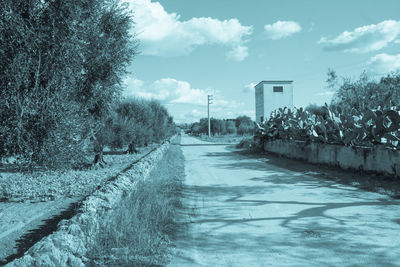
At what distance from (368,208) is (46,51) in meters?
7.30

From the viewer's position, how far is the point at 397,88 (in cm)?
3450

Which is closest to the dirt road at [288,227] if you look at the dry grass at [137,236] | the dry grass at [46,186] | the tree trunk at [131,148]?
the dry grass at [137,236]

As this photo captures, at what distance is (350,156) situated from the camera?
38.0 ft

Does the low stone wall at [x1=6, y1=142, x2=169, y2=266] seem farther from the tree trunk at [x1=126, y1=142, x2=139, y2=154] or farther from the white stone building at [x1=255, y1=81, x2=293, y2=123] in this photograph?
the white stone building at [x1=255, y1=81, x2=293, y2=123]

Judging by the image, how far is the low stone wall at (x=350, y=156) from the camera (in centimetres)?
966

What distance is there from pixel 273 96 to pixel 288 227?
43.2 meters

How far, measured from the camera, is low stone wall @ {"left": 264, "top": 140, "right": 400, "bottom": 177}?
9.66 metres

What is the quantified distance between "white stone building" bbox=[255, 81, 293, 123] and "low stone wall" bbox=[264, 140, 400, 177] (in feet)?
98.3

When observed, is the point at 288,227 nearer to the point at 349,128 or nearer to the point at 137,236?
the point at 137,236

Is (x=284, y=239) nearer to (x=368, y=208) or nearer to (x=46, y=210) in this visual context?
(x=368, y=208)

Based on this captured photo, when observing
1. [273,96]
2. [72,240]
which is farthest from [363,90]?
[72,240]

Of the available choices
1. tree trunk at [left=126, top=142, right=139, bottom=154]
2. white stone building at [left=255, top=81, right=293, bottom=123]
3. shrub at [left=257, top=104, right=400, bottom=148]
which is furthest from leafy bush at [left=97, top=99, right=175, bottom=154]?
white stone building at [left=255, top=81, right=293, bottom=123]

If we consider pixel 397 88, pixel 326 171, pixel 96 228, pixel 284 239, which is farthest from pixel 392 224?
pixel 397 88

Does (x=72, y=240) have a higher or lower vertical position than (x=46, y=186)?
higher
